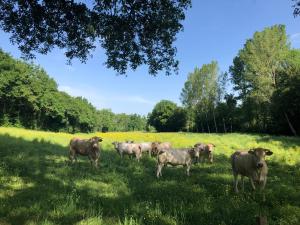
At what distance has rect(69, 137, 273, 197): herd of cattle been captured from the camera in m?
13.4

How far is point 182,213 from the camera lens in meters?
9.45

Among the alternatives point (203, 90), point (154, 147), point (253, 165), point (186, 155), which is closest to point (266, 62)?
point (203, 90)

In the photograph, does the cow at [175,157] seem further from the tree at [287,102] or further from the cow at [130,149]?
the tree at [287,102]


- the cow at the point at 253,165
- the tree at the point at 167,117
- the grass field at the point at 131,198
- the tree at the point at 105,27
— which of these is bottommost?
the grass field at the point at 131,198

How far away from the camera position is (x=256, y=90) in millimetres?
64375

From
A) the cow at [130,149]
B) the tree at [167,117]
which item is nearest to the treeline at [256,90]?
the tree at [167,117]

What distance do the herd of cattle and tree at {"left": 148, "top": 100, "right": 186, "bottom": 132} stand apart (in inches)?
3865

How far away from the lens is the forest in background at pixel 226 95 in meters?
60.7

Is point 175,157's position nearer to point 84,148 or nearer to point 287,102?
point 84,148

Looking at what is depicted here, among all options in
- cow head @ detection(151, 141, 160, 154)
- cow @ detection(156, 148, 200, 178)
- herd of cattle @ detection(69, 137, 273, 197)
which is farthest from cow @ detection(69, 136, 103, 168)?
cow head @ detection(151, 141, 160, 154)

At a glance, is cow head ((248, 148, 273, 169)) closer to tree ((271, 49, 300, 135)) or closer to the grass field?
the grass field

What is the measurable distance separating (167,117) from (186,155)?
130 metres

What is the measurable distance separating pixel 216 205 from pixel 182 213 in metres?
1.69

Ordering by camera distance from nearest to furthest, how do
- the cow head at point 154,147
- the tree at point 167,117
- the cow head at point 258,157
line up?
1. the cow head at point 258,157
2. the cow head at point 154,147
3. the tree at point 167,117
